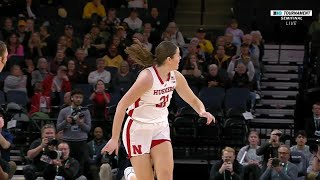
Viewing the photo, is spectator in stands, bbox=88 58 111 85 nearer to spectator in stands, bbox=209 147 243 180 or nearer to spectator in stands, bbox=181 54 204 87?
spectator in stands, bbox=181 54 204 87

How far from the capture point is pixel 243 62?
16.6 metres

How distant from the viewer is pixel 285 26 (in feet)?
68.5

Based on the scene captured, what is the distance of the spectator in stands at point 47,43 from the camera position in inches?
689

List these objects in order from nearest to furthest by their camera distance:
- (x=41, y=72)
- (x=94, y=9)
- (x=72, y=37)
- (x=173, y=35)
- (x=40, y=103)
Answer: (x=40, y=103), (x=41, y=72), (x=72, y=37), (x=173, y=35), (x=94, y=9)

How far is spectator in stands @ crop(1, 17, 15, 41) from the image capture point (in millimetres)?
17812

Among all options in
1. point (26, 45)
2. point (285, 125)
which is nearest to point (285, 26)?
point (285, 125)

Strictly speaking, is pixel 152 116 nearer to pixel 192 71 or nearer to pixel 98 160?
pixel 98 160

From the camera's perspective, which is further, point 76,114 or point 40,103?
point 40,103

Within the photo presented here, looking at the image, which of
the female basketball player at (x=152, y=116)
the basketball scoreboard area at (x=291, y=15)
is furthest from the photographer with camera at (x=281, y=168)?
the basketball scoreboard area at (x=291, y=15)

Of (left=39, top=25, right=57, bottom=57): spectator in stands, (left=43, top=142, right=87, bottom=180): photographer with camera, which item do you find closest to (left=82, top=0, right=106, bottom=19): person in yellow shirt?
(left=39, top=25, right=57, bottom=57): spectator in stands

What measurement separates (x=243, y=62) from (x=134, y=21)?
3420 millimetres

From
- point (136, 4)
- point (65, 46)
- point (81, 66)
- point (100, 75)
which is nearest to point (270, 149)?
point (100, 75)

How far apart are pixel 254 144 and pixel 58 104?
13.8ft

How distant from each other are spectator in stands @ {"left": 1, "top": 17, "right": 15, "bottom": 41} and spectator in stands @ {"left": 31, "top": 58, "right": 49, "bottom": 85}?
1.63 m
